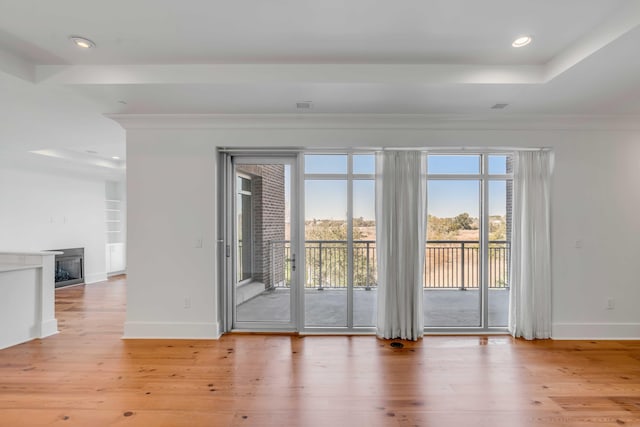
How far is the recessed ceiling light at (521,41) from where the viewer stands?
247 cm

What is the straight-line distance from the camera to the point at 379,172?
4.00m

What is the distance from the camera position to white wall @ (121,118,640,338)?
3.88 metres

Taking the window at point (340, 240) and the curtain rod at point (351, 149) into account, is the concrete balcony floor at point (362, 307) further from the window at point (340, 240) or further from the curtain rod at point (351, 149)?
the curtain rod at point (351, 149)

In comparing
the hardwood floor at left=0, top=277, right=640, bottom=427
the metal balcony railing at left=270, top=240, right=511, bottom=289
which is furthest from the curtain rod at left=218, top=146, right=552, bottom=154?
the hardwood floor at left=0, top=277, right=640, bottom=427

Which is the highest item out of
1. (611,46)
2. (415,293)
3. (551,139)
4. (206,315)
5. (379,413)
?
(611,46)

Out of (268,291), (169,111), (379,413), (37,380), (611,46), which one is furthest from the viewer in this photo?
(268,291)

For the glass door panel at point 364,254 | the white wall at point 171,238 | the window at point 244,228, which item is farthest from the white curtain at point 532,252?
the white wall at point 171,238

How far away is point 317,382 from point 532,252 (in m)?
3.02

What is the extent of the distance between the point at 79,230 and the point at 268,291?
622cm

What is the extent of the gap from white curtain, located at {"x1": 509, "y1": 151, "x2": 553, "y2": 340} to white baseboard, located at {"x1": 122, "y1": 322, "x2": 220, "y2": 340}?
3.77 metres

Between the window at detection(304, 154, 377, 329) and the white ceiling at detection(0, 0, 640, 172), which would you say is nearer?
the white ceiling at detection(0, 0, 640, 172)

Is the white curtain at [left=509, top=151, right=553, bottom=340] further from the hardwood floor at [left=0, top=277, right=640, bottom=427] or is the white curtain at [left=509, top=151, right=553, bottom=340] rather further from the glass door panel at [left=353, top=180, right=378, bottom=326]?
the glass door panel at [left=353, top=180, right=378, bottom=326]

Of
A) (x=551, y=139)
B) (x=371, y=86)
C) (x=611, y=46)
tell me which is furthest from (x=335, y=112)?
(x=551, y=139)

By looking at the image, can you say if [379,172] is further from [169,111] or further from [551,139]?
[169,111]
